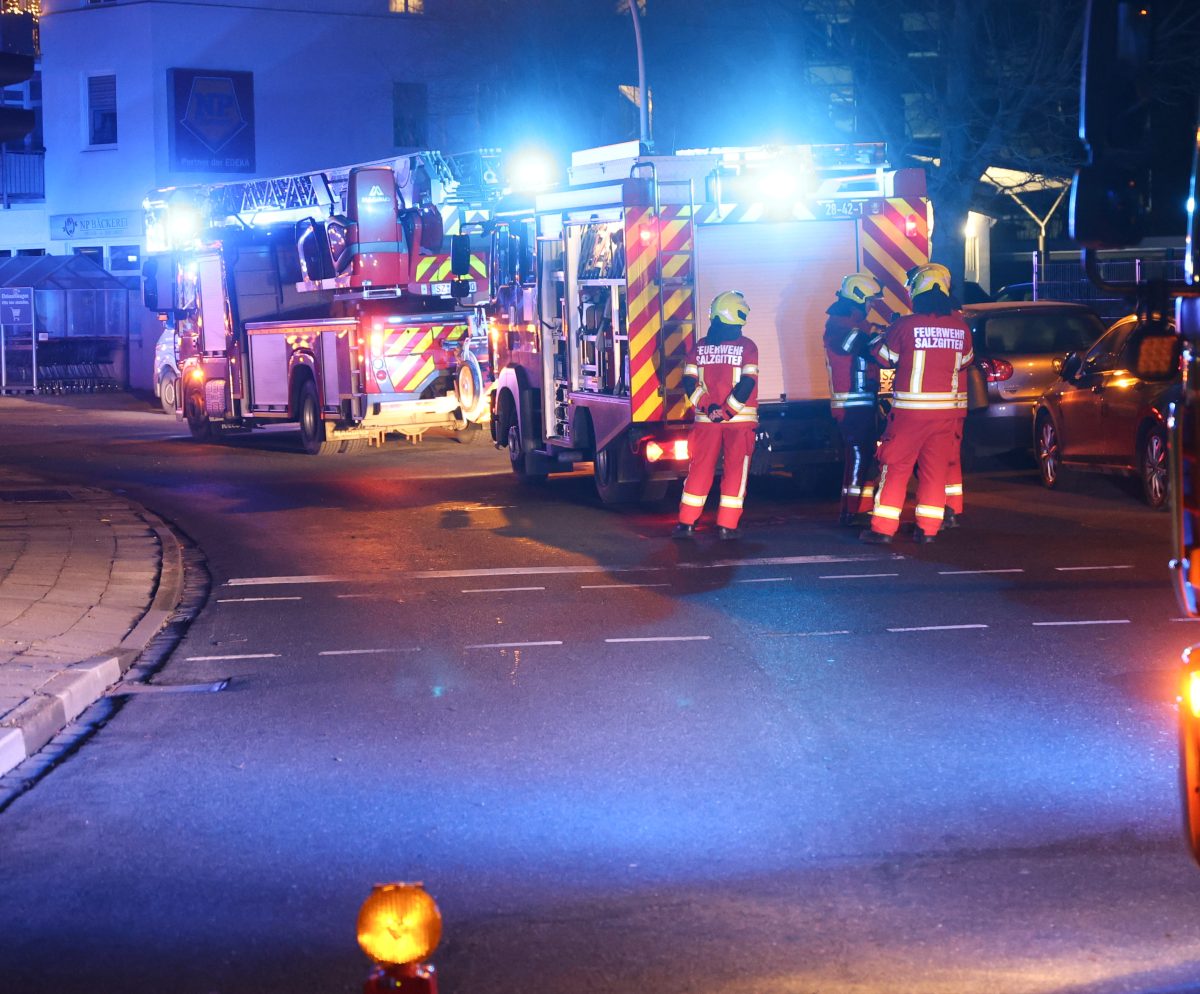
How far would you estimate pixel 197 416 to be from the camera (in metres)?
25.7

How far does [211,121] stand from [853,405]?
34.9m

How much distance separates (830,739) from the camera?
727cm

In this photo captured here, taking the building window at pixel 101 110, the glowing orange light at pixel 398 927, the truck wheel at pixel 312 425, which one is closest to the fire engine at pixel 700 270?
the truck wheel at pixel 312 425

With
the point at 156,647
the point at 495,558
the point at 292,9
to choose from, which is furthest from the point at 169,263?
the point at 292,9

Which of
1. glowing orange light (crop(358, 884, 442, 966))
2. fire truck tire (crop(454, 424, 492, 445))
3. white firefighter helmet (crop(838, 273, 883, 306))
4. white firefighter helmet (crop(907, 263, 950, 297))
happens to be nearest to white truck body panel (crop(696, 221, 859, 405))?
white firefighter helmet (crop(838, 273, 883, 306))

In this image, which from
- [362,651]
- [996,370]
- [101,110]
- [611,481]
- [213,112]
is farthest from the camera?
[101,110]

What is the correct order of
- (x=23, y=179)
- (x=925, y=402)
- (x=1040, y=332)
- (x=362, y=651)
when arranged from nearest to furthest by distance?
(x=362, y=651) < (x=925, y=402) < (x=1040, y=332) < (x=23, y=179)

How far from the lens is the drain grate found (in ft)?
55.2

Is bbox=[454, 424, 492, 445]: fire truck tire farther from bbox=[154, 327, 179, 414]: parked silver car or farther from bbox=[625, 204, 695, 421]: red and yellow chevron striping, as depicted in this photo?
bbox=[154, 327, 179, 414]: parked silver car

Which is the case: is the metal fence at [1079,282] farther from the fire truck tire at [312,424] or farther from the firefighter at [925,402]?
the firefighter at [925,402]

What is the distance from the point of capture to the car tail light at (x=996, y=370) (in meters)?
17.0

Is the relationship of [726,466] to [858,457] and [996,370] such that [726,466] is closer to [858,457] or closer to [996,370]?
[858,457]

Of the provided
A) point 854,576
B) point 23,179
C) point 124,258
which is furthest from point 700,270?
point 23,179

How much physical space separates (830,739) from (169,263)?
21650 mm
